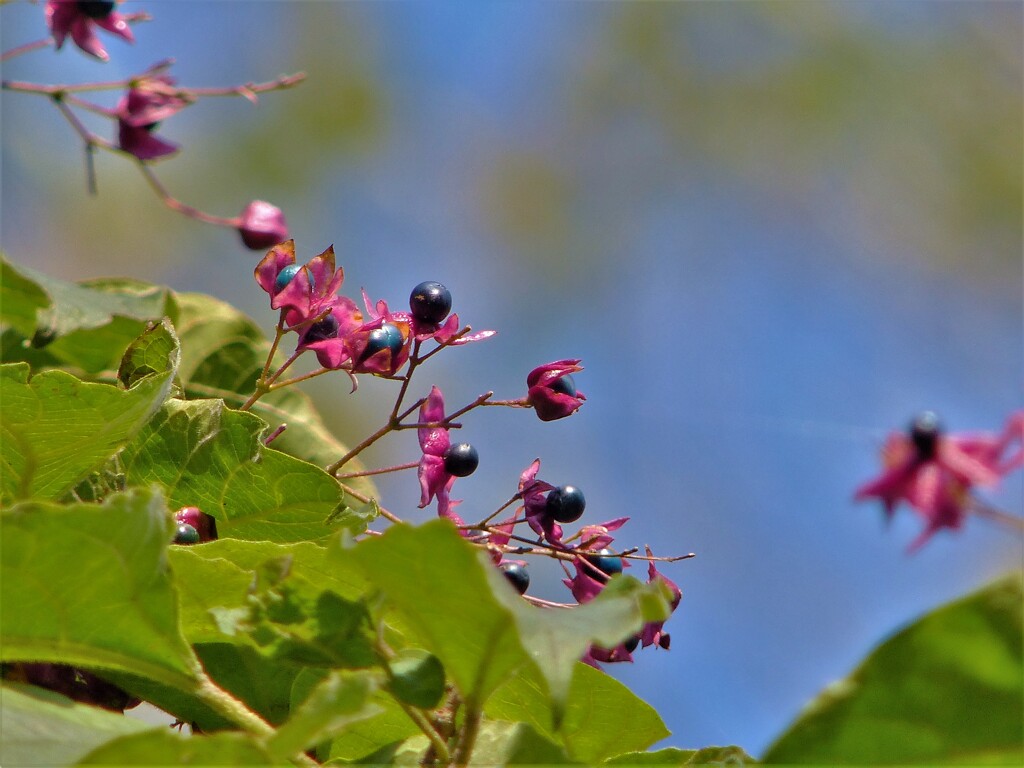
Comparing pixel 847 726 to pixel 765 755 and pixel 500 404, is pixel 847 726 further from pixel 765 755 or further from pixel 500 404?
pixel 500 404

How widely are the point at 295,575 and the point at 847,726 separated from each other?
0.90 ft

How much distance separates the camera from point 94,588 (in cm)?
53

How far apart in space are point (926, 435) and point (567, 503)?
0.61 meters

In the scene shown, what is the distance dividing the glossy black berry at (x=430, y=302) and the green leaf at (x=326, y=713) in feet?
1.36

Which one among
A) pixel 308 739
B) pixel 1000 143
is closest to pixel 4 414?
pixel 308 739

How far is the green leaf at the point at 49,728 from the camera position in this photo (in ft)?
1.52

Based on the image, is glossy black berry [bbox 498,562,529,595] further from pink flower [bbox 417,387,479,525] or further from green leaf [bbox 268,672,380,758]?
green leaf [bbox 268,672,380,758]

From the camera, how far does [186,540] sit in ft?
2.46

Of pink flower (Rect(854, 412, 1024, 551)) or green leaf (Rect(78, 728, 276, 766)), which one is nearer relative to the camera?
green leaf (Rect(78, 728, 276, 766))

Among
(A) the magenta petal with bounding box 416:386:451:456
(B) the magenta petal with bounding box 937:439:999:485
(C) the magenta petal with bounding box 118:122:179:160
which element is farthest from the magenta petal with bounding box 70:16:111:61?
(B) the magenta petal with bounding box 937:439:999:485

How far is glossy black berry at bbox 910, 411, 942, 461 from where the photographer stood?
1.24 m

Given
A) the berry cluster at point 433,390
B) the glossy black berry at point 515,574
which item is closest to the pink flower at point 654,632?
the berry cluster at point 433,390

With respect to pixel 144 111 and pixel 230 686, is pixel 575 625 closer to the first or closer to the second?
pixel 230 686

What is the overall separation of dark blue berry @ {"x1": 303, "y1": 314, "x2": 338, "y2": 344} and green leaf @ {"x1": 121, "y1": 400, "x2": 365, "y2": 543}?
4.7 inches
